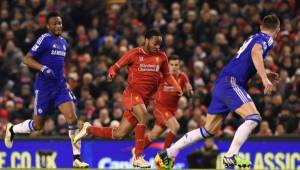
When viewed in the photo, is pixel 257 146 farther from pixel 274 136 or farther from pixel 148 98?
pixel 148 98

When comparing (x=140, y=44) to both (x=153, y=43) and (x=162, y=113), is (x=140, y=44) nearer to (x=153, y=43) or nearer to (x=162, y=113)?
(x=162, y=113)

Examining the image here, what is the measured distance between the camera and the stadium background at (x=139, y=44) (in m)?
24.5

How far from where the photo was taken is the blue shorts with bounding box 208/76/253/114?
54.5ft

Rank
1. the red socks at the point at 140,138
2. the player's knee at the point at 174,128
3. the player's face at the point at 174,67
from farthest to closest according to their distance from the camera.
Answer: the player's face at the point at 174,67 → the player's knee at the point at 174,128 → the red socks at the point at 140,138

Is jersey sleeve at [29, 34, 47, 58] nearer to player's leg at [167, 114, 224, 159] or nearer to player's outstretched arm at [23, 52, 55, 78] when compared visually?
player's outstretched arm at [23, 52, 55, 78]

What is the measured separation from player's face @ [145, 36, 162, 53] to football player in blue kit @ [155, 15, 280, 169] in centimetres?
202

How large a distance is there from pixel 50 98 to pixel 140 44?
9.35 meters

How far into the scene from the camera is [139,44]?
28.0 metres

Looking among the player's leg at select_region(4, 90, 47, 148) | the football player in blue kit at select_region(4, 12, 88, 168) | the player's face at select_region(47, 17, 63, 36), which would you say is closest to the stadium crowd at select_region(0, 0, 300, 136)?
the player's leg at select_region(4, 90, 47, 148)

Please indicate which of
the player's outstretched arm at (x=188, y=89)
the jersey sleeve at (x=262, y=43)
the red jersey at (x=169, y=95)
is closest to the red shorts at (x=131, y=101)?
the player's outstretched arm at (x=188, y=89)

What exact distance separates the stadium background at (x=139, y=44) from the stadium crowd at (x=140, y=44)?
27 millimetres

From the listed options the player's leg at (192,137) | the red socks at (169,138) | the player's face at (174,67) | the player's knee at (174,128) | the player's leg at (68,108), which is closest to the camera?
the player's leg at (192,137)

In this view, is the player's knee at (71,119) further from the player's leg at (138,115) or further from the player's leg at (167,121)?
the player's leg at (167,121)

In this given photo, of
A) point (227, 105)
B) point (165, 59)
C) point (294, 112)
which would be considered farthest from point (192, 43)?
point (227, 105)
